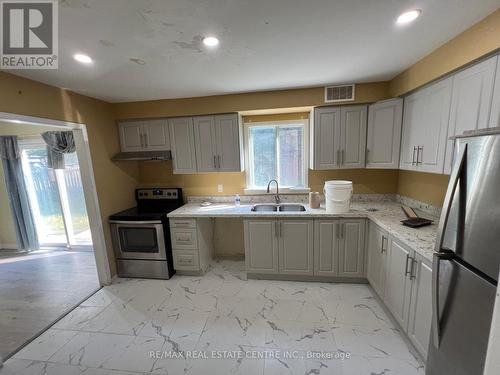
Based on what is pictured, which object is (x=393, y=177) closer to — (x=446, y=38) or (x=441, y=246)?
(x=446, y=38)

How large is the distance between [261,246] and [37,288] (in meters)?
3.02

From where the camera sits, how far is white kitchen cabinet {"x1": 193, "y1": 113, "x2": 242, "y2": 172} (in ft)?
9.63

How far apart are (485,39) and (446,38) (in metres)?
0.28

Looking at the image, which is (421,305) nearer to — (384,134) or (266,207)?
(384,134)

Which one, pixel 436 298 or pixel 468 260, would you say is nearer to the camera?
pixel 468 260

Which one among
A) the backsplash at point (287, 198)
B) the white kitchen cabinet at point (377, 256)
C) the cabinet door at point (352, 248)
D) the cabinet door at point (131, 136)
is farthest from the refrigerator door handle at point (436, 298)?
the cabinet door at point (131, 136)

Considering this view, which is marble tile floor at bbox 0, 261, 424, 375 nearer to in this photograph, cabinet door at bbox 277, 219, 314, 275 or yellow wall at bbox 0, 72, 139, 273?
cabinet door at bbox 277, 219, 314, 275

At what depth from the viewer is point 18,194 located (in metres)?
3.83

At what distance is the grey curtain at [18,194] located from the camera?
3.70m

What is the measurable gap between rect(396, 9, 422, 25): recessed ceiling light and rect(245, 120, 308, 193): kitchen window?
176cm

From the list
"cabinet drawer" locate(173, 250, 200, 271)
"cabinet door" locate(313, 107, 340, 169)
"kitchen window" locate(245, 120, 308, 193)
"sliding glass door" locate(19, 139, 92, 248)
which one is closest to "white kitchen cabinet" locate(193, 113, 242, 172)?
"kitchen window" locate(245, 120, 308, 193)

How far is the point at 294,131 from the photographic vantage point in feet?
10.4

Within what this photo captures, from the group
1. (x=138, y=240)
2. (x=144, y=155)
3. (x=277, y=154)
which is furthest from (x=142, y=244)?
(x=277, y=154)

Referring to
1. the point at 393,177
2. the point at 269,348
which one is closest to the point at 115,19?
the point at 269,348
